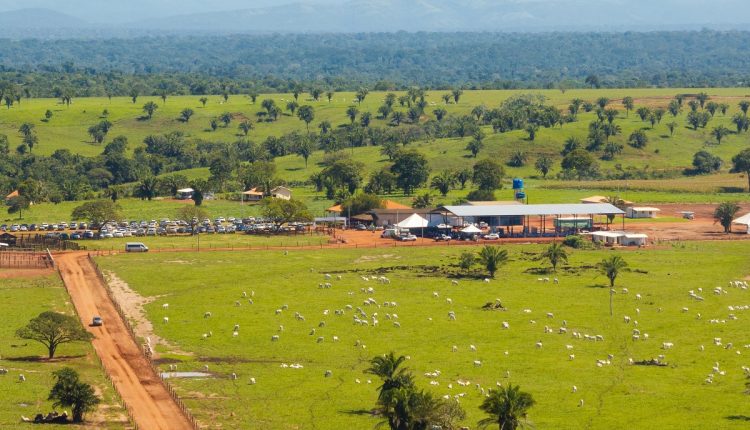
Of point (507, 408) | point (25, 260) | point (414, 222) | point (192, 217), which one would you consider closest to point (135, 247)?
point (25, 260)

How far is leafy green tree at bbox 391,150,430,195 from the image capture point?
173500 mm

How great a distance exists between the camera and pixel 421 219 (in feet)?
454

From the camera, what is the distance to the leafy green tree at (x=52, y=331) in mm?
78188

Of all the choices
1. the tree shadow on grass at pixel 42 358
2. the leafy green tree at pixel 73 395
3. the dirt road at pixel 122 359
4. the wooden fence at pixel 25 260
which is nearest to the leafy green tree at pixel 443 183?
the wooden fence at pixel 25 260

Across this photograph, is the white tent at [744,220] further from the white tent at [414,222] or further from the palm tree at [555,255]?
the white tent at [414,222]

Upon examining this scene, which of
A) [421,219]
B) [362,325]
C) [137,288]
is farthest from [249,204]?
[362,325]

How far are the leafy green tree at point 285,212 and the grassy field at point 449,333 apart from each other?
14.6m

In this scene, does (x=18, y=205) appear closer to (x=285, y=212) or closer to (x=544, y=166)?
(x=285, y=212)

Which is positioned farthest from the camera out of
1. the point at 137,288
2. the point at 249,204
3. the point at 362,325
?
the point at 249,204

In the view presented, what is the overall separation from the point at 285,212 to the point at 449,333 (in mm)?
55355

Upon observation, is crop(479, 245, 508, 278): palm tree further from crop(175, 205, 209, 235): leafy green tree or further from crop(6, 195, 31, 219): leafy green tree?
→ crop(6, 195, 31, 219): leafy green tree

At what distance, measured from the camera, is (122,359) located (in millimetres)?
78500

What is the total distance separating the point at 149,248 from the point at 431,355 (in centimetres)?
5407

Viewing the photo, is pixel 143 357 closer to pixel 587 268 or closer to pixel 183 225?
pixel 587 268
